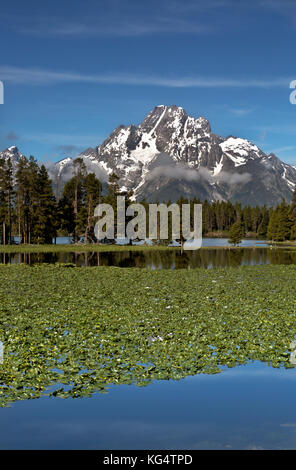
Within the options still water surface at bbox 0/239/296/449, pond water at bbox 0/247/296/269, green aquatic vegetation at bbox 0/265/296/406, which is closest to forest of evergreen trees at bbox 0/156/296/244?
pond water at bbox 0/247/296/269

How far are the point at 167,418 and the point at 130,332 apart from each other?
7.09 meters

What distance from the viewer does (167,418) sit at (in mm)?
11438

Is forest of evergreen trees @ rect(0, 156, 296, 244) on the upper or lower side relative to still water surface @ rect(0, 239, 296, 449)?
upper

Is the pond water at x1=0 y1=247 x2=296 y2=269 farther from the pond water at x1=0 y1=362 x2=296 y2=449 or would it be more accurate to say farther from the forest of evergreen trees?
the pond water at x1=0 y1=362 x2=296 y2=449

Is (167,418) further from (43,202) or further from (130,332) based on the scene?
(43,202)

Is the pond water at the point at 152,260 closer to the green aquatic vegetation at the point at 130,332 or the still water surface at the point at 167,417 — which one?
the green aquatic vegetation at the point at 130,332

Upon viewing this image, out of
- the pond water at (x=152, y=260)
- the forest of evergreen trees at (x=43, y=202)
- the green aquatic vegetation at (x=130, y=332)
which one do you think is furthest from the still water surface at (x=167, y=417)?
the forest of evergreen trees at (x=43, y=202)

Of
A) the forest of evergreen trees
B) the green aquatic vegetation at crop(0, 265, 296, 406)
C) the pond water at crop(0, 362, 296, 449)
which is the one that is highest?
the forest of evergreen trees

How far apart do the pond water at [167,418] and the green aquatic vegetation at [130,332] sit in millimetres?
505

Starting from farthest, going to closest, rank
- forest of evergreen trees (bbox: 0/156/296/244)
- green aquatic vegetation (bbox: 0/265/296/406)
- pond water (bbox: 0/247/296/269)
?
forest of evergreen trees (bbox: 0/156/296/244) → pond water (bbox: 0/247/296/269) → green aquatic vegetation (bbox: 0/265/296/406)

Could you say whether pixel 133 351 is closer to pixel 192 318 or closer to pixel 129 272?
pixel 192 318

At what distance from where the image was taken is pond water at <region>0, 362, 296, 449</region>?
10.2 meters

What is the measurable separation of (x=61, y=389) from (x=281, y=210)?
12041 centimetres

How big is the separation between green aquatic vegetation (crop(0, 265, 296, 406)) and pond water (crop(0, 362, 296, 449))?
505 mm
